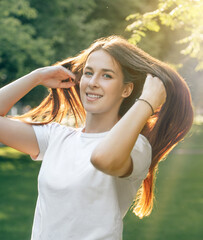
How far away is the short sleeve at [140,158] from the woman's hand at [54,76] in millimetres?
694

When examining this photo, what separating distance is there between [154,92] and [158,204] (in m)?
6.48

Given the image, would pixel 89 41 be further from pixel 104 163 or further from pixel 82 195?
pixel 104 163

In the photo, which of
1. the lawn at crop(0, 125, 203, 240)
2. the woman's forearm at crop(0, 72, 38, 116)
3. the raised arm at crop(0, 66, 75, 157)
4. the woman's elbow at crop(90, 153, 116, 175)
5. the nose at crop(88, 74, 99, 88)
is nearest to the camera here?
the woman's elbow at crop(90, 153, 116, 175)

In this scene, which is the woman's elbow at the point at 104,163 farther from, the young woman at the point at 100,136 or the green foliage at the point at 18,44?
the green foliage at the point at 18,44

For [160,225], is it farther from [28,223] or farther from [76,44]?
[76,44]

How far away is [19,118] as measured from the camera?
2920mm

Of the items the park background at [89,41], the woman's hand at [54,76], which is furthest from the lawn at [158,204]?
the woman's hand at [54,76]

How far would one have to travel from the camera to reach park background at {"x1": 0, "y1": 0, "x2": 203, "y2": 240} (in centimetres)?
715

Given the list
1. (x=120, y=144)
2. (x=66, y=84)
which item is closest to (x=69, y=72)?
(x=66, y=84)

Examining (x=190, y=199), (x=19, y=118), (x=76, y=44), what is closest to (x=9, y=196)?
(x=190, y=199)

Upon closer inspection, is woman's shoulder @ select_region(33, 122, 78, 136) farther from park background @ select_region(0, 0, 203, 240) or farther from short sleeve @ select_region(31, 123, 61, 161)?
park background @ select_region(0, 0, 203, 240)

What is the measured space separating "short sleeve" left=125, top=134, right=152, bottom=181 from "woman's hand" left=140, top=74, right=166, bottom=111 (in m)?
0.22

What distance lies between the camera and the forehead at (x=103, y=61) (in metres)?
2.54

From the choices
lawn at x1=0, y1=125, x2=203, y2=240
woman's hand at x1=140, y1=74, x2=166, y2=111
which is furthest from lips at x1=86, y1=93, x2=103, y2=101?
lawn at x1=0, y1=125, x2=203, y2=240
